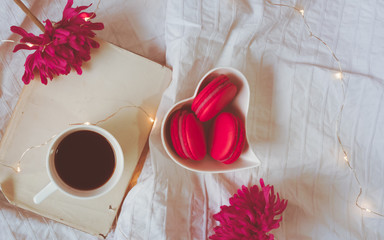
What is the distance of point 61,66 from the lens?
468 millimetres

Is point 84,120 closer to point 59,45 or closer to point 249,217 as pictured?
point 59,45

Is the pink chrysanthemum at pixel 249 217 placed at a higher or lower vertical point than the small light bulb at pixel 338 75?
lower

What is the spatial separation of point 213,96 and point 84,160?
23cm

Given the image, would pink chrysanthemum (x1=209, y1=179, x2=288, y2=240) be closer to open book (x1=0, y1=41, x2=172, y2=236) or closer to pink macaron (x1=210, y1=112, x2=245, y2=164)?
pink macaron (x1=210, y1=112, x2=245, y2=164)

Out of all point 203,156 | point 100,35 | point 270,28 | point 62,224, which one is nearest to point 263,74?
point 270,28

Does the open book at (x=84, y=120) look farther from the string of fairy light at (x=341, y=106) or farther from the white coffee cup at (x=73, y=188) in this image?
the string of fairy light at (x=341, y=106)

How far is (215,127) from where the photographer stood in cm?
47

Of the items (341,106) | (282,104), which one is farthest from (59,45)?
(341,106)

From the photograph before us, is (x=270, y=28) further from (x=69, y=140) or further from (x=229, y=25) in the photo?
(x=69, y=140)

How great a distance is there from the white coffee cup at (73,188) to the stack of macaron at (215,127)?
0.09 meters

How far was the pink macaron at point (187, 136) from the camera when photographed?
439mm

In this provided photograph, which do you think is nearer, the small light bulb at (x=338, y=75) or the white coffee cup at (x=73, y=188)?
the white coffee cup at (x=73, y=188)

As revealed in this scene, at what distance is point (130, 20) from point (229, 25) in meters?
0.19

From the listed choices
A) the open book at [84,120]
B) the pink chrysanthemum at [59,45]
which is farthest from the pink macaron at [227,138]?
the pink chrysanthemum at [59,45]
